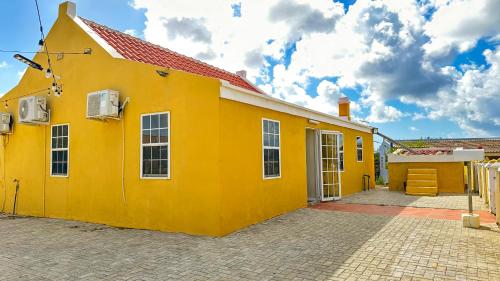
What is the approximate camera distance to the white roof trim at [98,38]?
27.5ft

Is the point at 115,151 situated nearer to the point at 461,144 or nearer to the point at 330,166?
the point at 330,166

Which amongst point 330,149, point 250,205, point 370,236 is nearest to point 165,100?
point 250,205

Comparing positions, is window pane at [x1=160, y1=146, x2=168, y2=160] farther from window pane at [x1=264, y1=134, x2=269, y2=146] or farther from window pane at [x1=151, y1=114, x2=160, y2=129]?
window pane at [x1=264, y1=134, x2=269, y2=146]

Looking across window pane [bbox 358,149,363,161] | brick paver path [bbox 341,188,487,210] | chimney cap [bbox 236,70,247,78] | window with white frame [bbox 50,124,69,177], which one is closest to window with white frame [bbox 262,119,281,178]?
brick paver path [bbox 341,188,487,210]

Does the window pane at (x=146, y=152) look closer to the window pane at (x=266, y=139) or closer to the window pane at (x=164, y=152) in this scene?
the window pane at (x=164, y=152)

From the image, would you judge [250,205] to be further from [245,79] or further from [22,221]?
[245,79]

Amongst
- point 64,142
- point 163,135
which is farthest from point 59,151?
point 163,135

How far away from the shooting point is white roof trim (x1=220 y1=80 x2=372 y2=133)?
22.6 ft

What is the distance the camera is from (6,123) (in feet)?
35.1

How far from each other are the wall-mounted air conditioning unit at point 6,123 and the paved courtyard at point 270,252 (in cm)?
405

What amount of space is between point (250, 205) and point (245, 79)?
332 inches

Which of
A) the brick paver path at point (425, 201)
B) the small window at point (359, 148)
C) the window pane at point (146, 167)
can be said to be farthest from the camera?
the small window at point (359, 148)

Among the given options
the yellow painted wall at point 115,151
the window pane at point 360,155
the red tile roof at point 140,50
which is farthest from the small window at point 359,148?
the yellow painted wall at point 115,151

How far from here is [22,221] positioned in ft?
29.7
